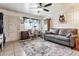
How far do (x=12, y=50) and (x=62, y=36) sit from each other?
1.02m

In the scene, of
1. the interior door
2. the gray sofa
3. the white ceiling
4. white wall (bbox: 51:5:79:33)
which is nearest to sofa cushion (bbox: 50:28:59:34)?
the gray sofa

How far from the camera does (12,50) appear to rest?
1.93 meters

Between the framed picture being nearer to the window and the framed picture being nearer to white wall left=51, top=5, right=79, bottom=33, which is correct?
white wall left=51, top=5, right=79, bottom=33

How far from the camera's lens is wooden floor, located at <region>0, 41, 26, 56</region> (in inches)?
75.3

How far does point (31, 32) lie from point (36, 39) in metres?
0.18

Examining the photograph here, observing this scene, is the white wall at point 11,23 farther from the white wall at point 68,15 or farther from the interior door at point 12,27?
the white wall at point 68,15

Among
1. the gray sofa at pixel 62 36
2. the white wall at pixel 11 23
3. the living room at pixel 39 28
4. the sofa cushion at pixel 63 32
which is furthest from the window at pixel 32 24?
the sofa cushion at pixel 63 32

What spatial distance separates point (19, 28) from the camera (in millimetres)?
1991

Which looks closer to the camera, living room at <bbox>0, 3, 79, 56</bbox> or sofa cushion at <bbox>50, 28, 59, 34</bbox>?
living room at <bbox>0, 3, 79, 56</bbox>

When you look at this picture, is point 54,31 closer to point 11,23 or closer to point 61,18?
point 61,18

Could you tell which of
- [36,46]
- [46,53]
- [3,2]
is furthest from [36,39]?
[3,2]

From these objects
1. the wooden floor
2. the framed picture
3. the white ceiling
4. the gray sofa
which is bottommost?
the wooden floor

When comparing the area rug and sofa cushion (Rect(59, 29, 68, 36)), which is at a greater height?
sofa cushion (Rect(59, 29, 68, 36))

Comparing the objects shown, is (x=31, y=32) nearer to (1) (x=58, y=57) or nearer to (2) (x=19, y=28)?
(2) (x=19, y=28)
